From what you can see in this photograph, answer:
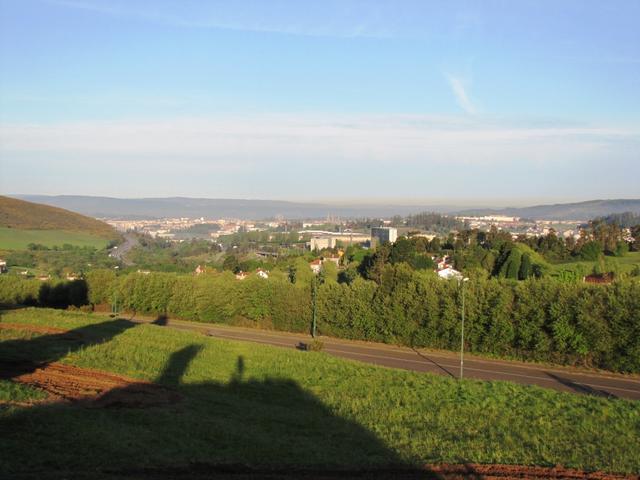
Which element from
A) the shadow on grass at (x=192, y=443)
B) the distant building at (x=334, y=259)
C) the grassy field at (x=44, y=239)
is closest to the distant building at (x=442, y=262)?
the distant building at (x=334, y=259)

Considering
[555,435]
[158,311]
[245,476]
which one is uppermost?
[245,476]

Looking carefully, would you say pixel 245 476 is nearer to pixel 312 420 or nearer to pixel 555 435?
pixel 312 420

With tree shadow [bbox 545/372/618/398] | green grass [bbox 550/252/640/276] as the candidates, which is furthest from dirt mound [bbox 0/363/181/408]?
green grass [bbox 550/252/640/276]

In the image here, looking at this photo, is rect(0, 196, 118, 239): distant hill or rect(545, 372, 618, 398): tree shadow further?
rect(0, 196, 118, 239): distant hill

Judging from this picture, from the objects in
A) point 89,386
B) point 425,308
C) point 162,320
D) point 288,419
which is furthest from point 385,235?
point 288,419

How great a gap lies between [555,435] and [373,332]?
19666 millimetres

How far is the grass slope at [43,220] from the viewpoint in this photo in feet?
282

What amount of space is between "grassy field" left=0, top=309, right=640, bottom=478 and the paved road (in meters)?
4.62

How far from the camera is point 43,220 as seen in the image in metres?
90.9

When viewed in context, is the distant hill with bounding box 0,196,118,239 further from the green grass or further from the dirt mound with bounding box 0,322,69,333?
the green grass

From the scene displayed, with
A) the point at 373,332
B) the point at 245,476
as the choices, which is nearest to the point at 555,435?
the point at 245,476

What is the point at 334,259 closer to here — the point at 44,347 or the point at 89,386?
the point at 44,347

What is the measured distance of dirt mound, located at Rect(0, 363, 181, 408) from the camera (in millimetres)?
11648

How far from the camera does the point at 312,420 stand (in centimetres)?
1218
